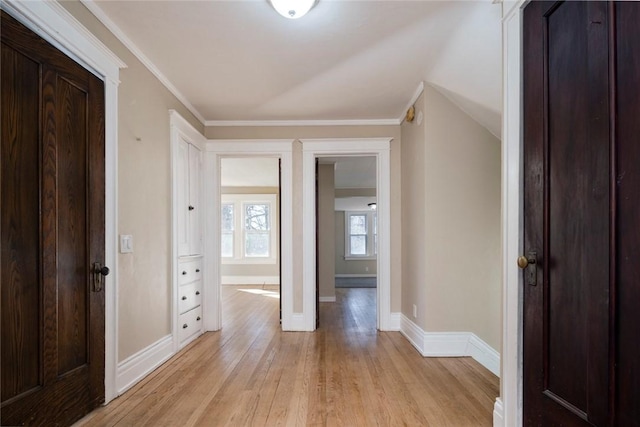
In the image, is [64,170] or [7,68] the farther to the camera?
[64,170]

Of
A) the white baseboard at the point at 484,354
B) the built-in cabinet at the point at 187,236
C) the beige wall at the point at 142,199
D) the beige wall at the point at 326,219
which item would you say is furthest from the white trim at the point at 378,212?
the beige wall at the point at 326,219

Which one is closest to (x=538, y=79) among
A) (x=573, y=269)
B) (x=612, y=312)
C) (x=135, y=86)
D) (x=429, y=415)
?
(x=573, y=269)

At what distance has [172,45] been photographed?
8.11 ft

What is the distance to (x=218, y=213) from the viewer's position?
4066 millimetres

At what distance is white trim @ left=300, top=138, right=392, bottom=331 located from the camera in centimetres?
399

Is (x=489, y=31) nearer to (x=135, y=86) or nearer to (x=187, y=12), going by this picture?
(x=187, y=12)

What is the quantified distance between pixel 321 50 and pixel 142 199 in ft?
5.67

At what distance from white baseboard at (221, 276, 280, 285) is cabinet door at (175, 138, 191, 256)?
4875 millimetres

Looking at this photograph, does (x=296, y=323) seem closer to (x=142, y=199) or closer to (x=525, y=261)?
(x=142, y=199)

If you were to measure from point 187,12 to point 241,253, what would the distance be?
6.77m

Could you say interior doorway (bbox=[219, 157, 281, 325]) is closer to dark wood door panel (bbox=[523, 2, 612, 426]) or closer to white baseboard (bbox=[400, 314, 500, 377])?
white baseboard (bbox=[400, 314, 500, 377])

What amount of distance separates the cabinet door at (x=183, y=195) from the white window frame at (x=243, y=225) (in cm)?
489

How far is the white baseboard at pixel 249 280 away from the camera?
8.27 metres

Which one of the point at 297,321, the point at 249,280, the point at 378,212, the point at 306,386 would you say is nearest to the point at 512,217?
the point at 306,386
